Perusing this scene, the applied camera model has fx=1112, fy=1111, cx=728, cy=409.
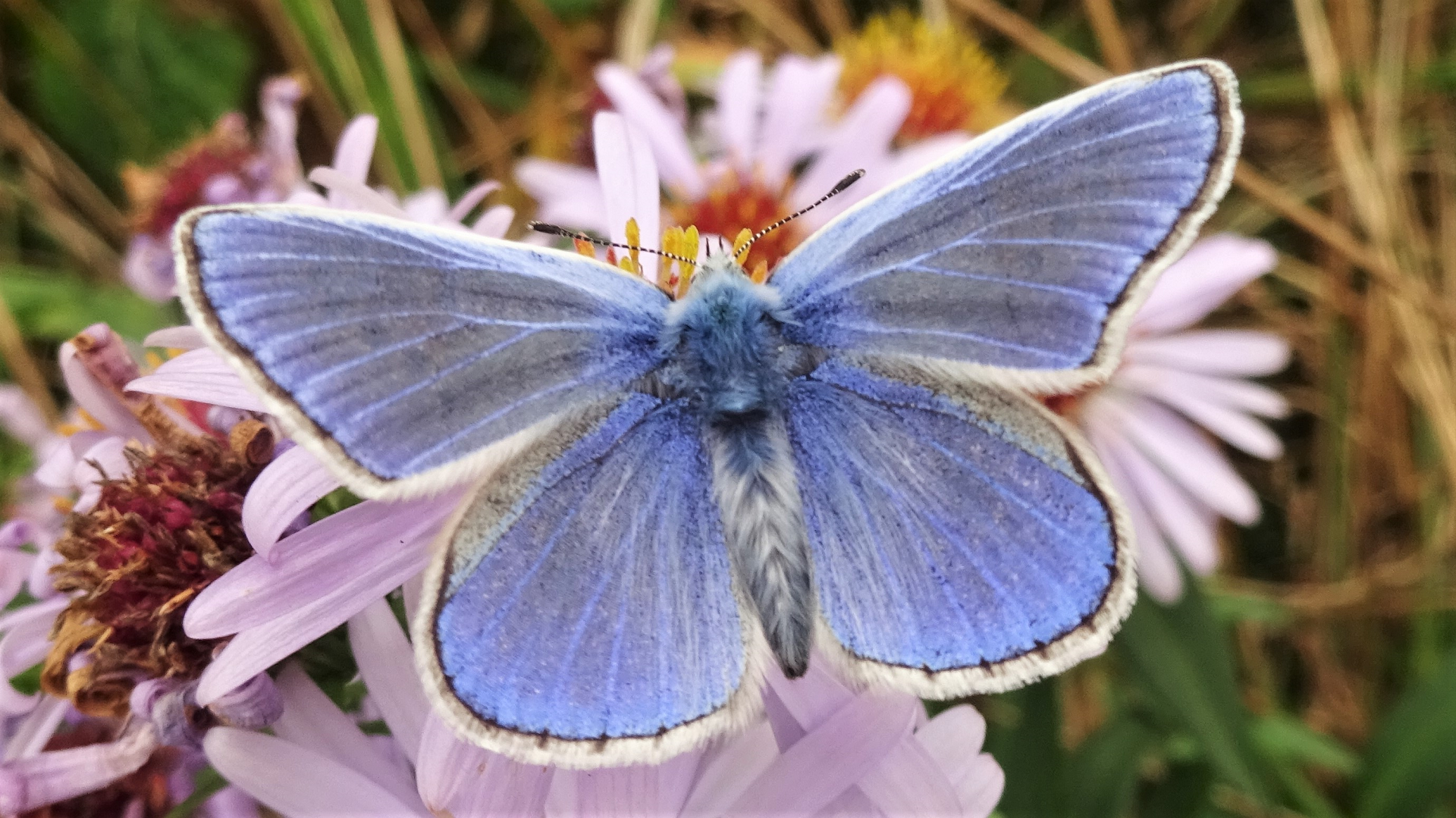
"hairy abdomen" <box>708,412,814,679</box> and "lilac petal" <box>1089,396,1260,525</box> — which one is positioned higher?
"hairy abdomen" <box>708,412,814,679</box>

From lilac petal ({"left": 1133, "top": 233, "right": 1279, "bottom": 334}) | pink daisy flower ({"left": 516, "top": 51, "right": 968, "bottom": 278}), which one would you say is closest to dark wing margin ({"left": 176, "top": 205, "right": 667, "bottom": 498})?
pink daisy flower ({"left": 516, "top": 51, "right": 968, "bottom": 278})

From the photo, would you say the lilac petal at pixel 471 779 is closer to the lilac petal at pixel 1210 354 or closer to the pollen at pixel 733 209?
the pollen at pixel 733 209

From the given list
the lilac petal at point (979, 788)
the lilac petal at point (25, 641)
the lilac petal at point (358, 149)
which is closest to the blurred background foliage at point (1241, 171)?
the lilac petal at point (358, 149)

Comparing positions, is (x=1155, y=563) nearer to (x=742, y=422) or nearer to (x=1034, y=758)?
(x=1034, y=758)

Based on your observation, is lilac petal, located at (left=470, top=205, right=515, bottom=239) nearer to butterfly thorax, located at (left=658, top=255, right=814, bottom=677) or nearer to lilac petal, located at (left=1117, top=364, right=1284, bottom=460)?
butterfly thorax, located at (left=658, top=255, right=814, bottom=677)

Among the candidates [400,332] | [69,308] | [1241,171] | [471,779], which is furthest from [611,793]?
Result: [1241,171]

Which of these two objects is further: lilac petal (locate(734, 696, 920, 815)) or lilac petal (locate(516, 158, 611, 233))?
lilac petal (locate(516, 158, 611, 233))

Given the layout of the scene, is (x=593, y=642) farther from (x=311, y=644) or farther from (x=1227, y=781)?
(x=1227, y=781)
